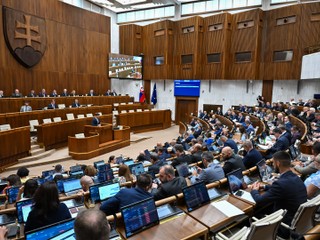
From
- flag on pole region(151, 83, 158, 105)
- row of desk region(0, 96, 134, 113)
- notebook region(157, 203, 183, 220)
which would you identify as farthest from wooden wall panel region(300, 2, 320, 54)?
notebook region(157, 203, 183, 220)

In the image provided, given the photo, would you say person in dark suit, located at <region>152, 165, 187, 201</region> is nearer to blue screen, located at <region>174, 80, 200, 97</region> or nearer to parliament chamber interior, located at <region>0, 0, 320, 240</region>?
parliament chamber interior, located at <region>0, 0, 320, 240</region>

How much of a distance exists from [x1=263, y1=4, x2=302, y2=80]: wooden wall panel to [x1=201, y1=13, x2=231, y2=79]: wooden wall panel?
200 cm

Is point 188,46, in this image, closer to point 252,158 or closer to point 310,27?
point 310,27

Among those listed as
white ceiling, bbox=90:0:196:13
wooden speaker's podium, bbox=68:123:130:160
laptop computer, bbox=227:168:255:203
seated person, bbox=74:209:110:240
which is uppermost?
white ceiling, bbox=90:0:196:13

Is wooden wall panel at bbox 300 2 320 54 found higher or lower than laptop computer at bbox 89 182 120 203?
higher

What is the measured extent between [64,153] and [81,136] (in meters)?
0.85

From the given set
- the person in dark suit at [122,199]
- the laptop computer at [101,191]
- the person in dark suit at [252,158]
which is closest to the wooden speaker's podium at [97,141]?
the laptop computer at [101,191]

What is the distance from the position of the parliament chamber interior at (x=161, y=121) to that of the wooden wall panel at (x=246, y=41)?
56mm

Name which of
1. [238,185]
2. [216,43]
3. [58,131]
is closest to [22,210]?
[238,185]

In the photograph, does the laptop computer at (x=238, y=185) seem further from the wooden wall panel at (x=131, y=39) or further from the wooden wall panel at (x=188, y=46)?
the wooden wall panel at (x=131, y=39)

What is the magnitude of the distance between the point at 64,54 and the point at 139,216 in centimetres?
1197

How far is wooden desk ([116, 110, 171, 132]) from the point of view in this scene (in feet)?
38.3

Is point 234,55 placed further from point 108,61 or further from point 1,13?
point 1,13

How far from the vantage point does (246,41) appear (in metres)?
12.8
